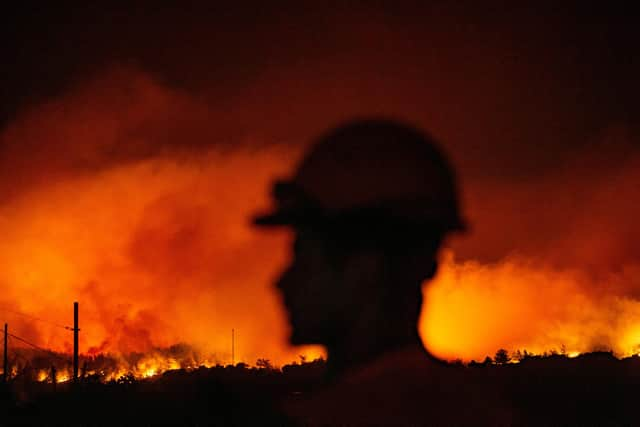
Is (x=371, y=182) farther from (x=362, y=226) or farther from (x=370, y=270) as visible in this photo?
(x=370, y=270)

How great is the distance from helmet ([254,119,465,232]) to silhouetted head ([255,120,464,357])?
1 centimetres

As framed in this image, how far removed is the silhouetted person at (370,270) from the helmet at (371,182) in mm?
15

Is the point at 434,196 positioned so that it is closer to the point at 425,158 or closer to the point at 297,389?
the point at 425,158

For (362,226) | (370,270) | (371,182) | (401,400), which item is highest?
(371,182)

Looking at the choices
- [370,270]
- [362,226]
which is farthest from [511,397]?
[362,226]

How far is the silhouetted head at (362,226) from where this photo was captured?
1135cm

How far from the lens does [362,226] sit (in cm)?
1141

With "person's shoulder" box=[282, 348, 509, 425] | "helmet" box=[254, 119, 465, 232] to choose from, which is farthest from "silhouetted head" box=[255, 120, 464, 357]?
"person's shoulder" box=[282, 348, 509, 425]

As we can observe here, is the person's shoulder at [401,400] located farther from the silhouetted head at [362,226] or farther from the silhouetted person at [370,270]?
the silhouetted head at [362,226]

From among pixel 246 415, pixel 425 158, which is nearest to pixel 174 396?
pixel 246 415

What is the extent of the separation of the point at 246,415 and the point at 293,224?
2925mm

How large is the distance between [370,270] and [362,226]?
0.66 meters

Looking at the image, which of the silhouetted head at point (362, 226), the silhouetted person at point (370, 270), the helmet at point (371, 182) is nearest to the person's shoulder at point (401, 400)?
the silhouetted person at point (370, 270)

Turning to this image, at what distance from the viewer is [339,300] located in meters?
11.6
